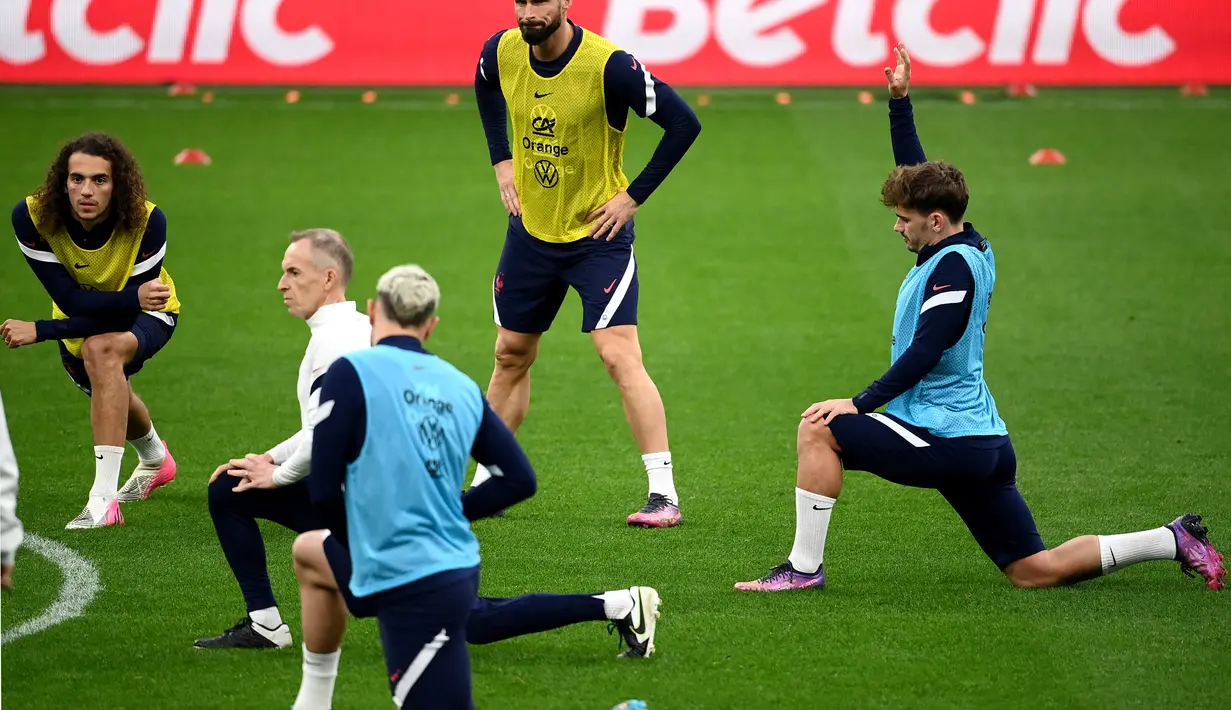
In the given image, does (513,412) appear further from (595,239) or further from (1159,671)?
(1159,671)

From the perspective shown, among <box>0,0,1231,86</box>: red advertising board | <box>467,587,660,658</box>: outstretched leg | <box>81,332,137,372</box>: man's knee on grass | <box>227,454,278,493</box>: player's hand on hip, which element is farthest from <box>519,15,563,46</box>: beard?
<box>0,0,1231,86</box>: red advertising board

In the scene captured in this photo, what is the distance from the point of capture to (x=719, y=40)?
19.4 m

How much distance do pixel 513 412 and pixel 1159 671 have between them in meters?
3.51

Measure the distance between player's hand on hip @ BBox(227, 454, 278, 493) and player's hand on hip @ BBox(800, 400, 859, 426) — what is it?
2.07 meters

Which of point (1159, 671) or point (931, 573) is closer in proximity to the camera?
point (1159, 671)

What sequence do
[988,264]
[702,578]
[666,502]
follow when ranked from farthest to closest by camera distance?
Answer: 1. [666,502]
2. [702,578]
3. [988,264]

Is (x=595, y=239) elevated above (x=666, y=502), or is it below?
above

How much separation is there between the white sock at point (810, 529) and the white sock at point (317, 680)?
2.14 metres

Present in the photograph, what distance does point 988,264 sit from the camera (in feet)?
20.2

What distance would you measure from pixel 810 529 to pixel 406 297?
248cm

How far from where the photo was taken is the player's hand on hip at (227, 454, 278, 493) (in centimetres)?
535

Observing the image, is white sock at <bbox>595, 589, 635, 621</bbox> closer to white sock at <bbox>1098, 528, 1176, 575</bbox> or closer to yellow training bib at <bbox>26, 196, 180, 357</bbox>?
white sock at <bbox>1098, 528, 1176, 575</bbox>

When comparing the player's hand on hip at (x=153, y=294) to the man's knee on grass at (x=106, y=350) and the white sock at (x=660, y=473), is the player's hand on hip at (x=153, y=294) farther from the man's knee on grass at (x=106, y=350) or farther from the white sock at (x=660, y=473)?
the white sock at (x=660, y=473)

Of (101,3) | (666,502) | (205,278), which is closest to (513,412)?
(666,502)
